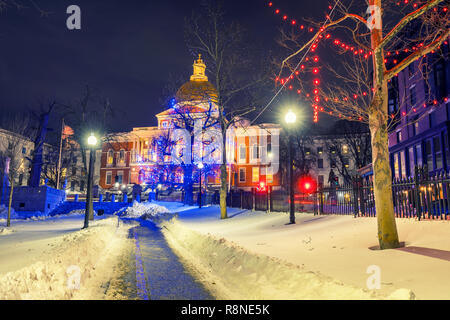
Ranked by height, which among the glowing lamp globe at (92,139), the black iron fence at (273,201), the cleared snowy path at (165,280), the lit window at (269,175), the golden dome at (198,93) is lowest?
the cleared snowy path at (165,280)

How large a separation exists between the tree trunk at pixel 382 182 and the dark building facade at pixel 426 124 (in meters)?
8.81

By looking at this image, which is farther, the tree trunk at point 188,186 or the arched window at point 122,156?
the arched window at point 122,156

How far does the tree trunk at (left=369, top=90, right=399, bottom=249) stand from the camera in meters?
7.58

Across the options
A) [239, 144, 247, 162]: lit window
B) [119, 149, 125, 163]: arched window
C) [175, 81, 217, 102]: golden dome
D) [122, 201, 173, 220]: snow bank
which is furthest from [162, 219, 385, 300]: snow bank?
[119, 149, 125, 163]: arched window

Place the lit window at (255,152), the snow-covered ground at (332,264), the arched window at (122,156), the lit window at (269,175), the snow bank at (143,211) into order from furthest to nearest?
the arched window at (122,156) → the lit window at (255,152) → the lit window at (269,175) → the snow bank at (143,211) → the snow-covered ground at (332,264)

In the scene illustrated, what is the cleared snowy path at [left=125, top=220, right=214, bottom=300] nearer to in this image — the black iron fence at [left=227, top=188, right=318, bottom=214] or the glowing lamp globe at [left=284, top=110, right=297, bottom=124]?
the glowing lamp globe at [left=284, top=110, right=297, bottom=124]

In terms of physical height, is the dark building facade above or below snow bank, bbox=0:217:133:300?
above

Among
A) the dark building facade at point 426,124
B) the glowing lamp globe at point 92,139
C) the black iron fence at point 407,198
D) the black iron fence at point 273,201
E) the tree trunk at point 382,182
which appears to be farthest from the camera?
the dark building facade at point 426,124

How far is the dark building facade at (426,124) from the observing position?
61.3 ft

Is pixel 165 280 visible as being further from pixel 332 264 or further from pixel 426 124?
pixel 426 124

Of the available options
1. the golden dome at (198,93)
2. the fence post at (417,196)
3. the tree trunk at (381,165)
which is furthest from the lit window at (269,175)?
the tree trunk at (381,165)

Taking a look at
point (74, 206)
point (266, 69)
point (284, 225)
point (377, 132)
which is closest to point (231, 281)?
point (377, 132)

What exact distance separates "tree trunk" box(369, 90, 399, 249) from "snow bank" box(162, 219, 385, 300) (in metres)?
2.79

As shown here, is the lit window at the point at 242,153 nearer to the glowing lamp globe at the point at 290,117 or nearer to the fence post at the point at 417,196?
the glowing lamp globe at the point at 290,117
